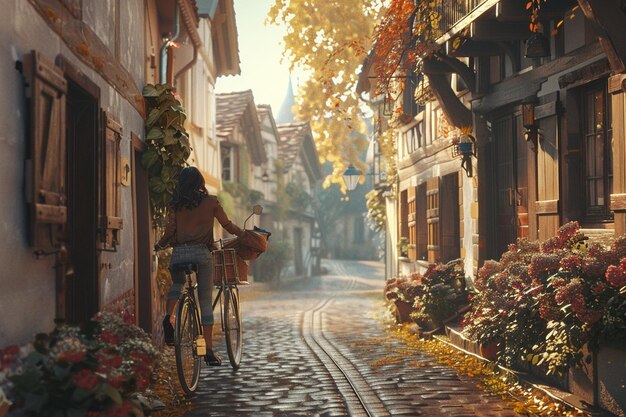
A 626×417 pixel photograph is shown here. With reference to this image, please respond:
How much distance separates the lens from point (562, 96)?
9984mm

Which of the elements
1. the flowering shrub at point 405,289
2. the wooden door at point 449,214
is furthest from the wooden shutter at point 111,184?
the wooden door at point 449,214

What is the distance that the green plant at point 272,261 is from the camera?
109ft

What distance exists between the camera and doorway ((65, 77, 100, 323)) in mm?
6980

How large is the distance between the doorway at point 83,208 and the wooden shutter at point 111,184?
7.9 inches

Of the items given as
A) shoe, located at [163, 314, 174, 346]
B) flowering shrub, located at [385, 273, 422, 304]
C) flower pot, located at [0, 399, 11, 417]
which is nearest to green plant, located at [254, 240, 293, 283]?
flowering shrub, located at [385, 273, 422, 304]

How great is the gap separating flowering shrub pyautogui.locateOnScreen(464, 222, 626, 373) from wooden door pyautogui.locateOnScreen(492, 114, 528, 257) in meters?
2.50

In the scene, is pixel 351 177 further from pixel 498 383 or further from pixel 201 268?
pixel 201 268

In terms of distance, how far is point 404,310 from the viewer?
1450 cm

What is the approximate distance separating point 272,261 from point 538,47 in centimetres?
2391

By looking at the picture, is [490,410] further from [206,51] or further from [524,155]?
[206,51]

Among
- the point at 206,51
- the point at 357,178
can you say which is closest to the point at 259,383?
the point at 206,51

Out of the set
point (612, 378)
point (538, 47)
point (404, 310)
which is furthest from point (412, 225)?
point (612, 378)

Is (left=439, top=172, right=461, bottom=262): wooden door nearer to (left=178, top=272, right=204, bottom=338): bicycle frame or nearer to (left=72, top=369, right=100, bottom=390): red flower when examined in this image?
(left=178, top=272, right=204, bottom=338): bicycle frame

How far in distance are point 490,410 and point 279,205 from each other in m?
30.7
